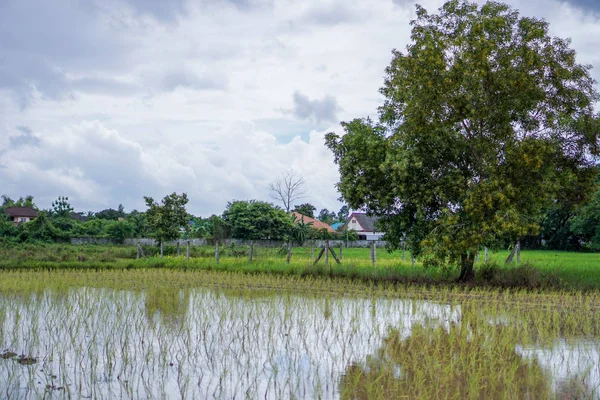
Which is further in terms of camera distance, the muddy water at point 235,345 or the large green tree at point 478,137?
the large green tree at point 478,137

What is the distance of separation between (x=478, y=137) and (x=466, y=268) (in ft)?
12.6

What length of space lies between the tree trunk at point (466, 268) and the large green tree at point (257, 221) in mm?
34227

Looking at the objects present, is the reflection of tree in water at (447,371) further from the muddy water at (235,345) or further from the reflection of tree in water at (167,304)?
the reflection of tree in water at (167,304)

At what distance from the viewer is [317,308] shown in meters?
12.7

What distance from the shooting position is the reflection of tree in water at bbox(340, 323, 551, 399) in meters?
A: 6.61

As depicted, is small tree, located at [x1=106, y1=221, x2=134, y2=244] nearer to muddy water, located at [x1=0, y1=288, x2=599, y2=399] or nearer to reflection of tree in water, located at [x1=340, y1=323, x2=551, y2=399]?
muddy water, located at [x1=0, y1=288, x2=599, y2=399]

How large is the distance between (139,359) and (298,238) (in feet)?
150

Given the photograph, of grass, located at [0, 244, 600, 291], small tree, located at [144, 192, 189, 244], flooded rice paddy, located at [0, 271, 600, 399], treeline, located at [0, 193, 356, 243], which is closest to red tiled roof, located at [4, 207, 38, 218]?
treeline, located at [0, 193, 356, 243]

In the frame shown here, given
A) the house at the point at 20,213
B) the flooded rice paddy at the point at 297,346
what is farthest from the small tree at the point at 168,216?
the house at the point at 20,213

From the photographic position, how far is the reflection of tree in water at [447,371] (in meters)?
6.61

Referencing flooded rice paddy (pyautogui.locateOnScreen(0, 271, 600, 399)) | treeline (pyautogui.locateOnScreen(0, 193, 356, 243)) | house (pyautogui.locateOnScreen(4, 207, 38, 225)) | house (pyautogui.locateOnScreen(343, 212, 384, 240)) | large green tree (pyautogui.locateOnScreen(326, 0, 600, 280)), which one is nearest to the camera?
flooded rice paddy (pyautogui.locateOnScreen(0, 271, 600, 399))

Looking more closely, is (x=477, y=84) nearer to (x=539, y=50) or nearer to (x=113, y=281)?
(x=539, y=50)

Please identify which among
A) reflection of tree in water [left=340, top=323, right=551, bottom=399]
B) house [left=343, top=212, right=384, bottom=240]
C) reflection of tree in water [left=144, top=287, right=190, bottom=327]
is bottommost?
reflection of tree in water [left=340, top=323, right=551, bottom=399]

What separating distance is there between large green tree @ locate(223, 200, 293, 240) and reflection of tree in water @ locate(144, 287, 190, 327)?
35.1 metres
